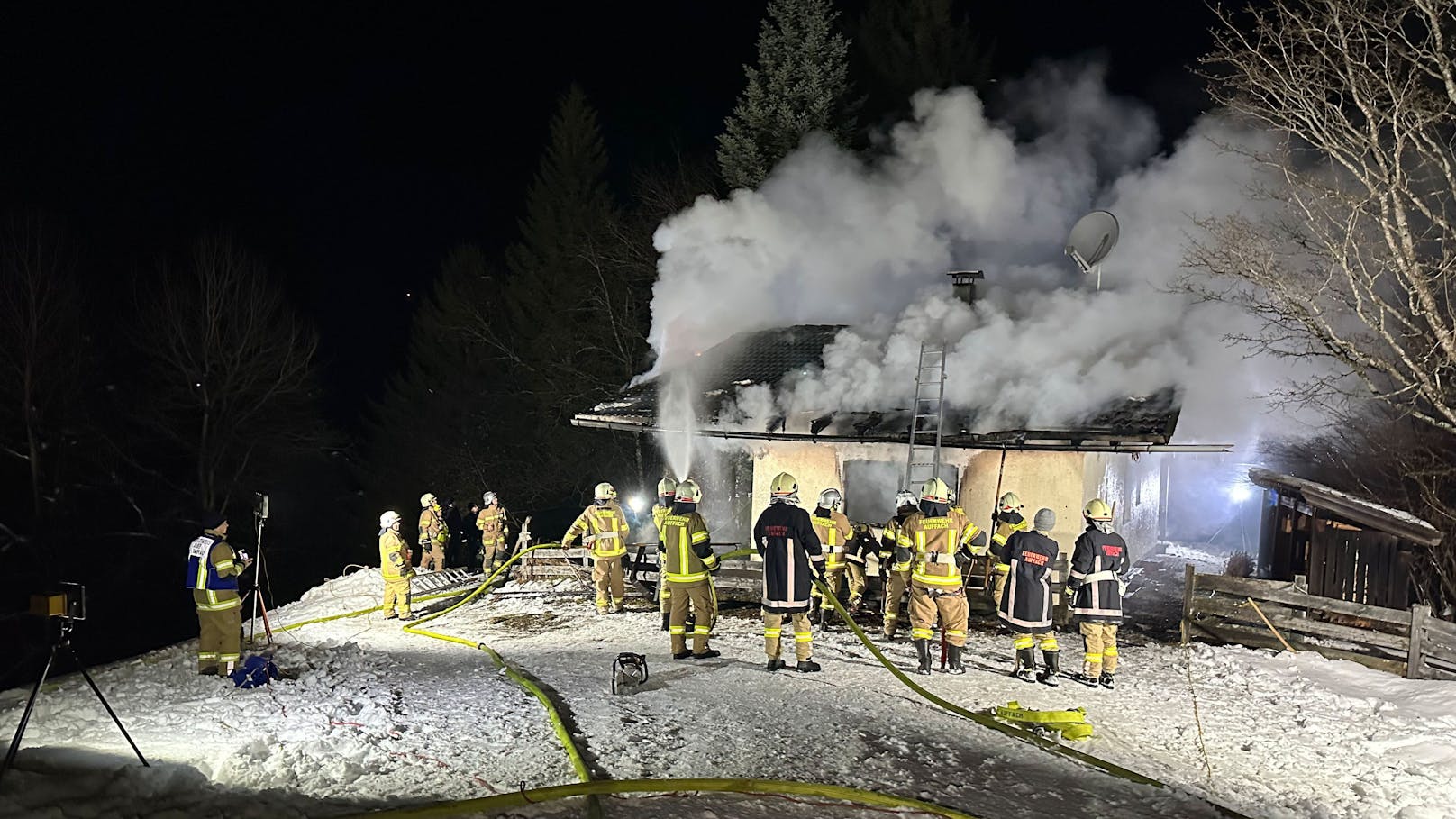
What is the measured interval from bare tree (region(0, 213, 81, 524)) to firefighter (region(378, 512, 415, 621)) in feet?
55.3

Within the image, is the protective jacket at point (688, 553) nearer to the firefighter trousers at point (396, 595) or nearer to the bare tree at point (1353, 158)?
the firefighter trousers at point (396, 595)

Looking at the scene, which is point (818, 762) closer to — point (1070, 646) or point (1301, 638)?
point (1070, 646)

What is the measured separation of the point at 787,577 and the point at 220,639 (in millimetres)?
5339

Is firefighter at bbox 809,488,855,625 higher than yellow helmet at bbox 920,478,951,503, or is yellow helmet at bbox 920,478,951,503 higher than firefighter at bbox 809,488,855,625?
yellow helmet at bbox 920,478,951,503

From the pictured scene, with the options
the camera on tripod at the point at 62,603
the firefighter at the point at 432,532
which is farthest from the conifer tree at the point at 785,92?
the camera on tripod at the point at 62,603

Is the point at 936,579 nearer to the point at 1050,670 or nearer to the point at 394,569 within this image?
the point at 1050,670

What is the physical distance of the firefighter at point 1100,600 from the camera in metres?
8.97

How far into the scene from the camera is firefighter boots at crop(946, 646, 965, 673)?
368 inches

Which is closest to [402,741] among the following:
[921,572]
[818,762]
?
[818,762]

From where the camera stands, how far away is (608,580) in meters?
12.6

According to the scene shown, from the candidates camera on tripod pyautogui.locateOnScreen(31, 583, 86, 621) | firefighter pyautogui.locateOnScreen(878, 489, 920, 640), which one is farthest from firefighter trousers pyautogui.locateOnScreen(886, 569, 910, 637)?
camera on tripod pyautogui.locateOnScreen(31, 583, 86, 621)

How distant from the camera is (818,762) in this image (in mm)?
6332

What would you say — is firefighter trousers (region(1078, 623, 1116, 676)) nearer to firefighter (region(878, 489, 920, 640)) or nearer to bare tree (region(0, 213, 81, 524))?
firefighter (region(878, 489, 920, 640))

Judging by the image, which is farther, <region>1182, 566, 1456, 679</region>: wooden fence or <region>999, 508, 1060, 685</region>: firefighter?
<region>1182, 566, 1456, 679</region>: wooden fence
